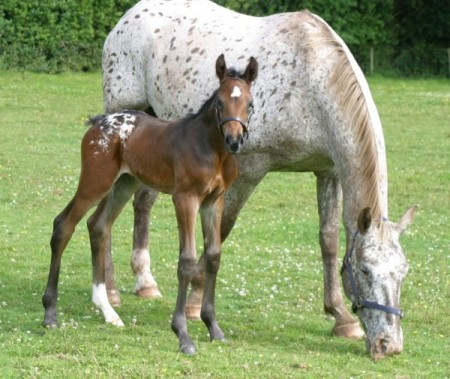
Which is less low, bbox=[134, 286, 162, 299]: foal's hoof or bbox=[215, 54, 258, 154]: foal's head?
bbox=[215, 54, 258, 154]: foal's head

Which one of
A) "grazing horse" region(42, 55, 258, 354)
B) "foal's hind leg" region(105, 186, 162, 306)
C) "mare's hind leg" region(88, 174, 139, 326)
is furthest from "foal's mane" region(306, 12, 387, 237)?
"foal's hind leg" region(105, 186, 162, 306)

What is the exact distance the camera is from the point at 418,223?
13.0 metres

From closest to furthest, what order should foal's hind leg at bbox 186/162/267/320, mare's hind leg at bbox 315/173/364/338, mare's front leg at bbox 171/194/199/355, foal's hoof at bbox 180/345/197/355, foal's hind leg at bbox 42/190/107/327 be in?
foal's hoof at bbox 180/345/197/355, mare's front leg at bbox 171/194/199/355, foal's hind leg at bbox 42/190/107/327, foal's hind leg at bbox 186/162/267/320, mare's hind leg at bbox 315/173/364/338

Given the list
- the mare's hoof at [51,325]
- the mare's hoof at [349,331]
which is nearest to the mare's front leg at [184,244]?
the mare's hoof at [51,325]

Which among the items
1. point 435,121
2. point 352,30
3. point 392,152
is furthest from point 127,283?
point 352,30

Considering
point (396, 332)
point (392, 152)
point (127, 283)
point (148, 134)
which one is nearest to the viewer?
point (396, 332)

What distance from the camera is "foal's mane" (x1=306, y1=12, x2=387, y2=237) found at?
24.2 feet

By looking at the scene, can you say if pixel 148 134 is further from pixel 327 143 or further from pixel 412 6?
pixel 412 6

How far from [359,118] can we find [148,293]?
2.72 m

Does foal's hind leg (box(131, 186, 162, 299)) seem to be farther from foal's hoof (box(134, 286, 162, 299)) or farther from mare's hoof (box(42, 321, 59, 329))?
mare's hoof (box(42, 321, 59, 329))

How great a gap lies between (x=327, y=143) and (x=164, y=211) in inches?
216

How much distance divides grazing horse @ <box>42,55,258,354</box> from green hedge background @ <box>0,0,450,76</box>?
62.2 ft

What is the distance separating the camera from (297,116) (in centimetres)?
808

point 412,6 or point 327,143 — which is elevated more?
point 327,143
